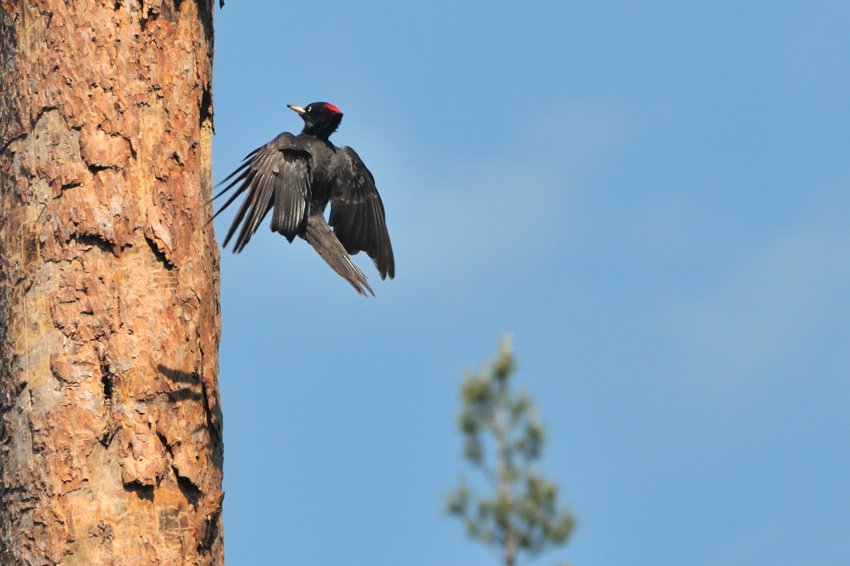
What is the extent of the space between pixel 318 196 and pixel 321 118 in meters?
0.57

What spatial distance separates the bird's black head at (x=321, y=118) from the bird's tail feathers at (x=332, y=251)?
0.67m

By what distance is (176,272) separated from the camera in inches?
118

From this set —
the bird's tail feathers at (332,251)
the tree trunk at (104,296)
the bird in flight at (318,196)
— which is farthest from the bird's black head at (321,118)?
the tree trunk at (104,296)

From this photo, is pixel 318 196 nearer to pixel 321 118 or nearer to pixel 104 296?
pixel 321 118

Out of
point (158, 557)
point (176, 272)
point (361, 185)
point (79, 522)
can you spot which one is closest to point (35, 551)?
point (79, 522)

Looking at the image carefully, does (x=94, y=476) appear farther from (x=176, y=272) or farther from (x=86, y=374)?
(x=176, y=272)

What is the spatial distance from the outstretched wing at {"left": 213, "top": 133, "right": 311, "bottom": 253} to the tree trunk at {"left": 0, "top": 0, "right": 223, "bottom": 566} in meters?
0.74

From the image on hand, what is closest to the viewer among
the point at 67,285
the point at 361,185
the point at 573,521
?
the point at 67,285

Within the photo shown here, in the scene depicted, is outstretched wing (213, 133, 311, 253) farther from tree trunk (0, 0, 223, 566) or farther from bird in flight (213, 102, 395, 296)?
tree trunk (0, 0, 223, 566)

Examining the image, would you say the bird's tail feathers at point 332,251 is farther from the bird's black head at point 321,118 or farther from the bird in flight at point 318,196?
the bird's black head at point 321,118

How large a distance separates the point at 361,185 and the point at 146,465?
8.20 feet

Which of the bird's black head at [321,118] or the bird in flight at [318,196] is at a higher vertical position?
the bird's black head at [321,118]

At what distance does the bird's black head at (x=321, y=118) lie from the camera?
5180mm

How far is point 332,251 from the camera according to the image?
4480 mm
